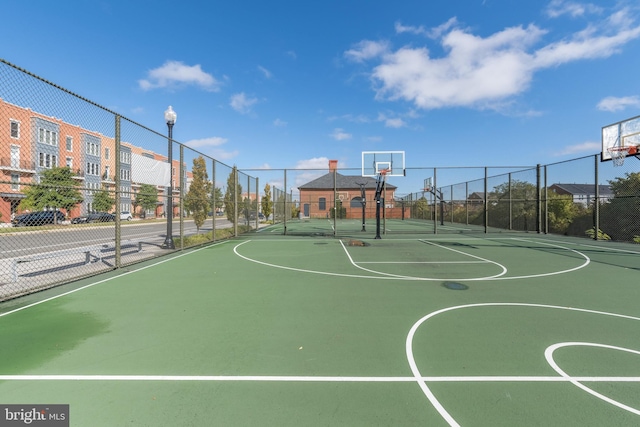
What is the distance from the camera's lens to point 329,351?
129 inches

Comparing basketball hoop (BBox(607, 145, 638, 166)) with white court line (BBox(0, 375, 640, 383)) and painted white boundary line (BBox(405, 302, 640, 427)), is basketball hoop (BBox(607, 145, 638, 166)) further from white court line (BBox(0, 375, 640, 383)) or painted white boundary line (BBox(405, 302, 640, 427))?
white court line (BBox(0, 375, 640, 383))

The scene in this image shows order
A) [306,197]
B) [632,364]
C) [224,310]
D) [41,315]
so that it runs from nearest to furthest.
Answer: [632,364] → [41,315] → [224,310] → [306,197]

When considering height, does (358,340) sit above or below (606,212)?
below

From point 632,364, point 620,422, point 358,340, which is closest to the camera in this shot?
point 620,422

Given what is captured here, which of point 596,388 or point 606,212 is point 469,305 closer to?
point 596,388

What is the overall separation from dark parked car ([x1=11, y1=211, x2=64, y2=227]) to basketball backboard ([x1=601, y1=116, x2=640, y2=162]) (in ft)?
71.9

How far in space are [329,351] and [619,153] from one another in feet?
59.6

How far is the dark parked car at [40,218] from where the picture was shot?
7395 millimetres

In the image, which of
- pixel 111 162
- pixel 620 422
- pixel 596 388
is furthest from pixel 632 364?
pixel 111 162

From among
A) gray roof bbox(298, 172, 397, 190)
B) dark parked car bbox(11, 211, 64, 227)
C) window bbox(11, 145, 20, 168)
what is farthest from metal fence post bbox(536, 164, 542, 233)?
gray roof bbox(298, 172, 397, 190)

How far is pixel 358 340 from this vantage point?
3562mm

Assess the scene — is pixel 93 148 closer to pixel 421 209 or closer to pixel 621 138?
pixel 621 138

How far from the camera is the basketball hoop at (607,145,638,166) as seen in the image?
42.5ft

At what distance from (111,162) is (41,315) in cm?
537
